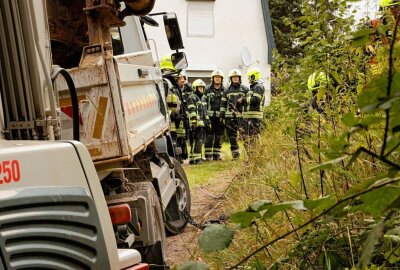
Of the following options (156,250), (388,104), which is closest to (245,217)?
(388,104)

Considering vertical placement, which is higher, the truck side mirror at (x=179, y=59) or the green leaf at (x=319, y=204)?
the truck side mirror at (x=179, y=59)

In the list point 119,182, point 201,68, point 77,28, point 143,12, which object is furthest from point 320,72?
point 201,68

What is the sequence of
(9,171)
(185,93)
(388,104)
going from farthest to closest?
(185,93) < (9,171) < (388,104)

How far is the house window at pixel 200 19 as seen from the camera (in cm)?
2841

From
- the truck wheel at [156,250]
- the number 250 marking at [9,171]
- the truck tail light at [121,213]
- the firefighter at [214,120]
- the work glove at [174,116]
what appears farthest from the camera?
the firefighter at [214,120]

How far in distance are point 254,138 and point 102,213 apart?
24.7 feet

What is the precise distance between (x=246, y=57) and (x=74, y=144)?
85.0ft

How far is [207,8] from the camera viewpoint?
2862 cm

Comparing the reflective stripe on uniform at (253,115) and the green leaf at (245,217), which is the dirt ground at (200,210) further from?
the green leaf at (245,217)

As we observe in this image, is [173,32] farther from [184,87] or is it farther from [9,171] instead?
[184,87]

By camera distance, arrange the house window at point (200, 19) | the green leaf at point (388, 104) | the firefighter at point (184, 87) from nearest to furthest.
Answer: the green leaf at point (388, 104) < the firefighter at point (184, 87) < the house window at point (200, 19)

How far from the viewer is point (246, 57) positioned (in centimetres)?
2819

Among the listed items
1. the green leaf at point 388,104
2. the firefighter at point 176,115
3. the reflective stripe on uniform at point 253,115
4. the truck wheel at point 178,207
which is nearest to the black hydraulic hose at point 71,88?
the green leaf at point 388,104

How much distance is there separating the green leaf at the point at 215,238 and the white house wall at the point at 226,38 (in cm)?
2660
